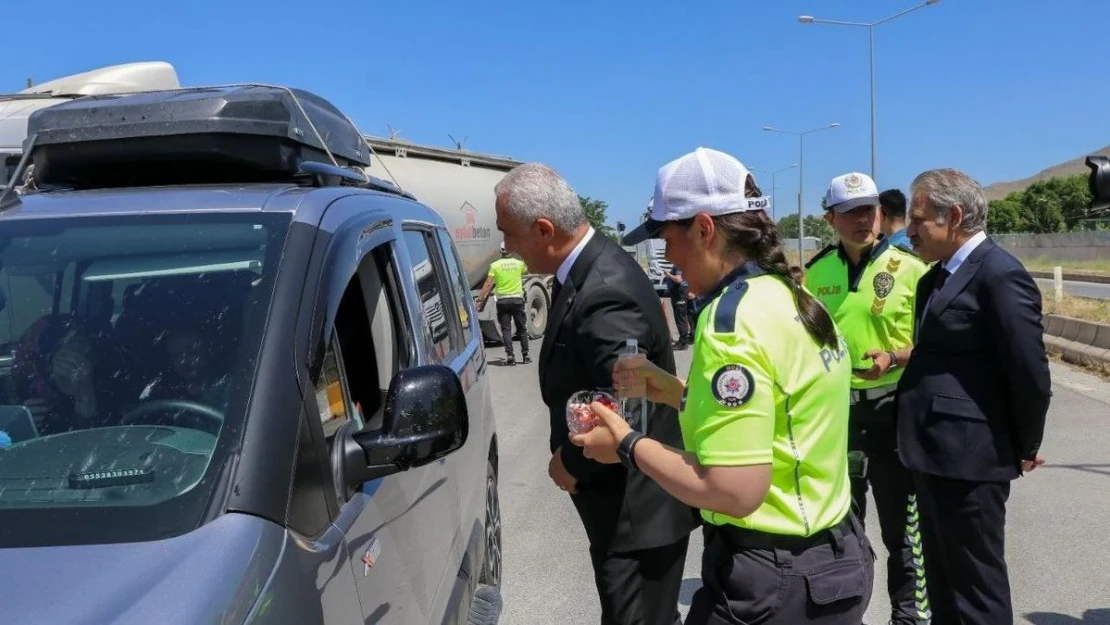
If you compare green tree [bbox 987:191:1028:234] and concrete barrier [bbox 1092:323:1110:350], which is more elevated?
green tree [bbox 987:191:1028:234]

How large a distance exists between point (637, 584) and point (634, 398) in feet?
2.05

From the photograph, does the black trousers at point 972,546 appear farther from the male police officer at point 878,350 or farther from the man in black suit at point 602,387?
the man in black suit at point 602,387

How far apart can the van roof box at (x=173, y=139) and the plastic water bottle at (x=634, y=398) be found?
1.12 meters

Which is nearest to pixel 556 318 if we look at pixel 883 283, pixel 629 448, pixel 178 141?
pixel 629 448

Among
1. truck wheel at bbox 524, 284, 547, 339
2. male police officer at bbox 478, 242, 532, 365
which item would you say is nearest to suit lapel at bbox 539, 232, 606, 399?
male police officer at bbox 478, 242, 532, 365

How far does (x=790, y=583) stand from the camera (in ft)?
6.72

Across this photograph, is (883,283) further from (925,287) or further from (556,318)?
(556,318)

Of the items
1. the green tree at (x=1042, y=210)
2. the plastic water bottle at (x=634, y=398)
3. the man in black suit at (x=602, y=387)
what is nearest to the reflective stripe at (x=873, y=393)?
the man in black suit at (x=602, y=387)

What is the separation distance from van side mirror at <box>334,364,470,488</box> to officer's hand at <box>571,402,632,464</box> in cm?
33

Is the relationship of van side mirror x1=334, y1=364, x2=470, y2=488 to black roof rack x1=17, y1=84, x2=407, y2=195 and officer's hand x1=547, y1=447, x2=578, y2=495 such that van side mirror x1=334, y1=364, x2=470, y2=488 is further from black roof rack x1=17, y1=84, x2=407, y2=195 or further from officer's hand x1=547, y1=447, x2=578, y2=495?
black roof rack x1=17, y1=84, x2=407, y2=195

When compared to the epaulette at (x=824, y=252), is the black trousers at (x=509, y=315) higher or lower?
lower

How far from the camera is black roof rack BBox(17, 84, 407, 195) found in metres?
2.80

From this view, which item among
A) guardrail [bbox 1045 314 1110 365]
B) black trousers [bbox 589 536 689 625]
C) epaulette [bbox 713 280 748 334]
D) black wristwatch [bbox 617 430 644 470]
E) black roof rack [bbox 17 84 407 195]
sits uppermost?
black roof rack [bbox 17 84 407 195]

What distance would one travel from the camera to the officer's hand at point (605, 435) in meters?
2.10
